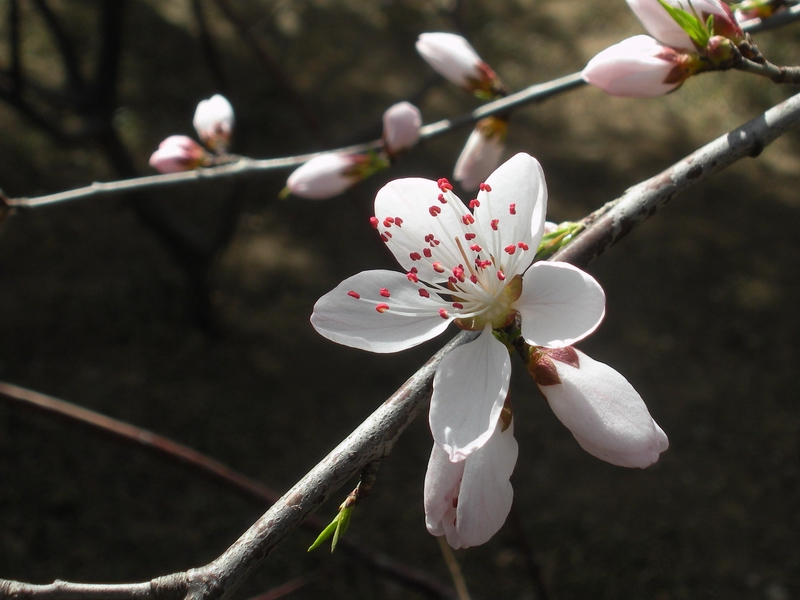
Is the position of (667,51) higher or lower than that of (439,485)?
higher

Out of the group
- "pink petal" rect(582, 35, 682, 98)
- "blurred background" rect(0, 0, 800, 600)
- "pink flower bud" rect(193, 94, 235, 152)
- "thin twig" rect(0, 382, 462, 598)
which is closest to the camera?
"pink petal" rect(582, 35, 682, 98)

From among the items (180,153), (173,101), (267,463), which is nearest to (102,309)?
(267,463)

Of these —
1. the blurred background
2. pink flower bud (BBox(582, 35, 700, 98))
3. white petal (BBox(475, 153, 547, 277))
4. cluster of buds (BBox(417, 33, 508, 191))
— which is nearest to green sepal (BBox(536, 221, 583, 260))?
white petal (BBox(475, 153, 547, 277))

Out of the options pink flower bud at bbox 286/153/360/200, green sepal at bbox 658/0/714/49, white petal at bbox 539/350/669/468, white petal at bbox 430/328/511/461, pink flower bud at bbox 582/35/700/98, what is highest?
green sepal at bbox 658/0/714/49

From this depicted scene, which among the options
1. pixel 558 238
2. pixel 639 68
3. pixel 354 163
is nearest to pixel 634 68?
pixel 639 68

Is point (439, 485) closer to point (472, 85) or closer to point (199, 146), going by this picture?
point (472, 85)

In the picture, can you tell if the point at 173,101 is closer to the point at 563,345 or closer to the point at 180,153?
the point at 180,153

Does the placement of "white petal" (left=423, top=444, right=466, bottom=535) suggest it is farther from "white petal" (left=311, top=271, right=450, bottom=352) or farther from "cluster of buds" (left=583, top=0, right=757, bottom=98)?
"cluster of buds" (left=583, top=0, right=757, bottom=98)
